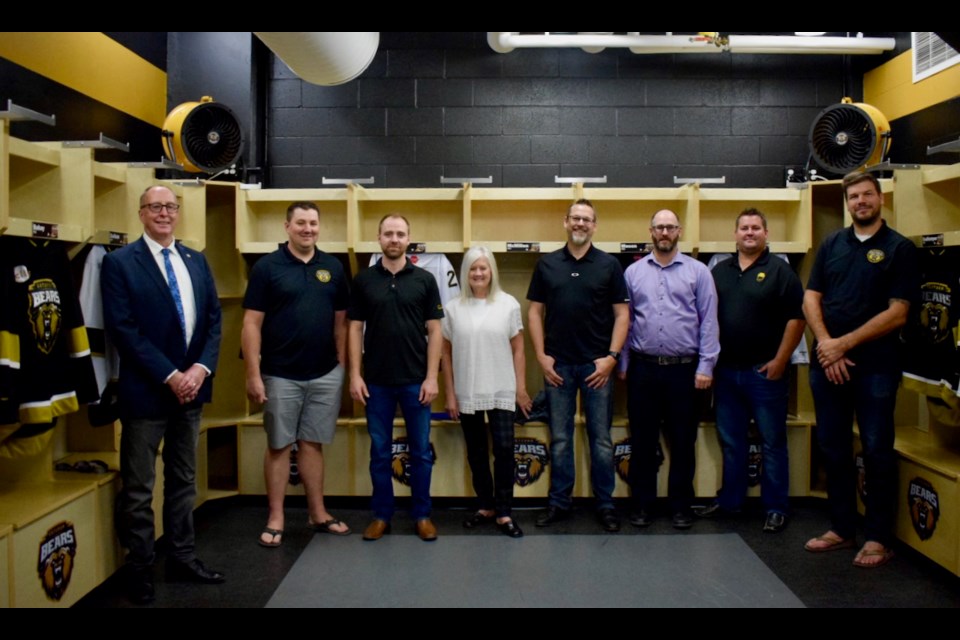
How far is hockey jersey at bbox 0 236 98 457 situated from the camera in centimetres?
243

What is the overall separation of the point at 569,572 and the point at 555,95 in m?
3.16

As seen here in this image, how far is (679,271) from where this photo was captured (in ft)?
12.1

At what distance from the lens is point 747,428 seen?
385 cm

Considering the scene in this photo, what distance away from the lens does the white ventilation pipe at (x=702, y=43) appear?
14.7 ft

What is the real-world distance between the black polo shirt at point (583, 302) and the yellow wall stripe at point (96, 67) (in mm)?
2757

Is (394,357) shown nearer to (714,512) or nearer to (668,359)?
(668,359)

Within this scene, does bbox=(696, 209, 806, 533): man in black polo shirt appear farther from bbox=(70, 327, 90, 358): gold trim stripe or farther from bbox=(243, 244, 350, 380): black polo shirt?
bbox=(70, 327, 90, 358): gold trim stripe

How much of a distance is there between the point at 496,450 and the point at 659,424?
0.93m

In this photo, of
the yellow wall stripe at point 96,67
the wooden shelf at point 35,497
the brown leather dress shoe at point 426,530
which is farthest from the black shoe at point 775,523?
the yellow wall stripe at point 96,67

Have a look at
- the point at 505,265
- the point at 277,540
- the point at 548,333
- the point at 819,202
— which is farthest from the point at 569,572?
the point at 819,202

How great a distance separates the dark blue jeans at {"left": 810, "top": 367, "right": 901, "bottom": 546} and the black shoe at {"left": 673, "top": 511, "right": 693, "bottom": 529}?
682mm

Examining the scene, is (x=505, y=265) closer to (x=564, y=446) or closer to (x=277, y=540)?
(x=564, y=446)

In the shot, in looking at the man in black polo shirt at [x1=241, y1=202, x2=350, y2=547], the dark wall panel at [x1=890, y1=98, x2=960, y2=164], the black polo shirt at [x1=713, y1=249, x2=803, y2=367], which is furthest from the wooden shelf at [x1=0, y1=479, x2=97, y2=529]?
the dark wall panel at [x1=890, y1=98, x2=960, y2=164]

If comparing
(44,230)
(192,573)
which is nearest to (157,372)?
(44,230)
